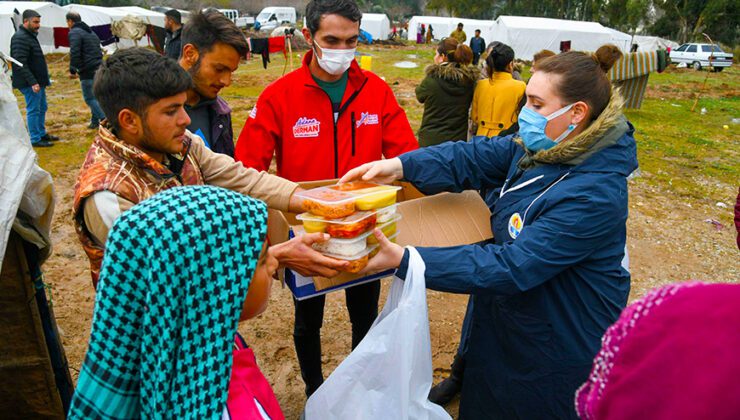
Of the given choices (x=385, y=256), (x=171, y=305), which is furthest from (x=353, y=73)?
(x=171, y=305)

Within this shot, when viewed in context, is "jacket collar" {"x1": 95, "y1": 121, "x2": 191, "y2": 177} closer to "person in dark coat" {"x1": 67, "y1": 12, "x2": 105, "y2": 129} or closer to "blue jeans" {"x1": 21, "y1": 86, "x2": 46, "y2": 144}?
"blue jeans" {"x1": 21, "y1": 86, "x2": 46, "y2": 144}

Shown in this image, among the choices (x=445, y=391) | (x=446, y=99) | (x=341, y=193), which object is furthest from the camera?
(x=446, y=99)

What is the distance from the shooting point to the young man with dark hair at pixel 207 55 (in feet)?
8.36

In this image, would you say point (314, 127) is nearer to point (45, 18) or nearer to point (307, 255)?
point (307, 255)

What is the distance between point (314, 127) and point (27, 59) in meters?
7.60

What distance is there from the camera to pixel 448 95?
5430 mm

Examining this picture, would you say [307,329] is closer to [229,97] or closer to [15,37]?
[15,37]

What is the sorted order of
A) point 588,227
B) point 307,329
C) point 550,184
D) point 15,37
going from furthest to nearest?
1. point 15,37
2. point 307,329
3. point 550,184
4. point 588,227

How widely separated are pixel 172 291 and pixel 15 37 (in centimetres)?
881

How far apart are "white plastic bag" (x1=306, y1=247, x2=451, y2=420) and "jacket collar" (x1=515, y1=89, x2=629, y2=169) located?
25.8 inches

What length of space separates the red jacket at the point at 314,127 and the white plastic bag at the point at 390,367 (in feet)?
3.50

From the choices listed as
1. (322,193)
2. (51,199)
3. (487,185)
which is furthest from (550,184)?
(51,199)

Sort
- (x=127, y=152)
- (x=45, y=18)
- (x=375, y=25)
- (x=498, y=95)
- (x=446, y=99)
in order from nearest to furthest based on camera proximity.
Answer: (x=127, y=152) → (x=498, y=95) → (x=446, y=99) → (x=45, y=18) → (x=375, y=25)

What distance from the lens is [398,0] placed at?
3002 inches
